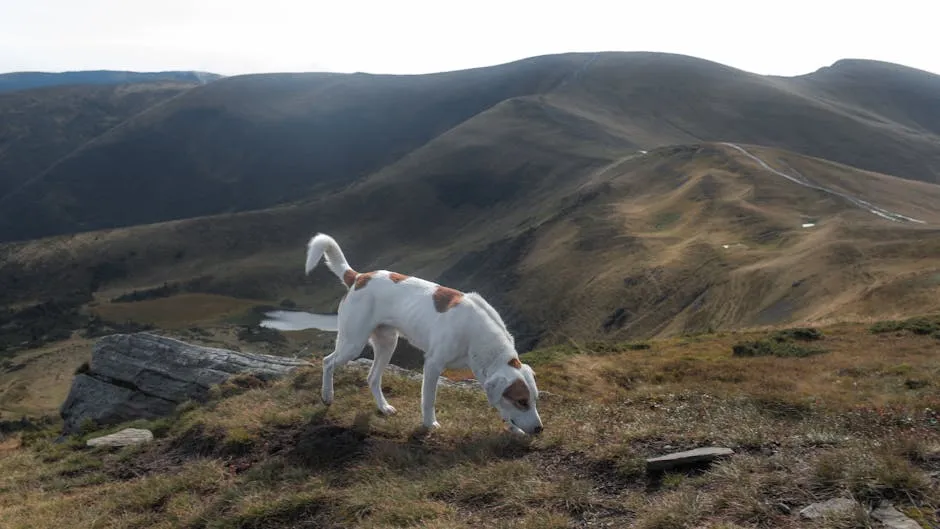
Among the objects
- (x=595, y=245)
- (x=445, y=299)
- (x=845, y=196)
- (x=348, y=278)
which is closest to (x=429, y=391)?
(x=445, y=299)

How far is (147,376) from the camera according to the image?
18469mm

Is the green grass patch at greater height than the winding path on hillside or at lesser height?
lesser

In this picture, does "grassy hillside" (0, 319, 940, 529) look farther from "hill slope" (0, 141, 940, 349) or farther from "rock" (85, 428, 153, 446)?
"hill slope" (0, 141, 940, 349)

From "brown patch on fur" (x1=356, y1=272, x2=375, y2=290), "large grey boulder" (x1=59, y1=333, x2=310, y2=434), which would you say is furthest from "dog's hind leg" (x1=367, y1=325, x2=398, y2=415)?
"large grey boulder" (x1=59, y1=333, x2=310, y2=434)

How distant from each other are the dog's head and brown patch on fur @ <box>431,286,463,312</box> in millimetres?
1236

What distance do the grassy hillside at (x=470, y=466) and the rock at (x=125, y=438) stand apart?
0.69 ft

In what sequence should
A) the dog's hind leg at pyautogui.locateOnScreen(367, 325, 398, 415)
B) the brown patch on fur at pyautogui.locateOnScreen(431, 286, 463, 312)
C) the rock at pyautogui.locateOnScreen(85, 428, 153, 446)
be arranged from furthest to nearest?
1. the rock at pyautogui.locateOnScreen(85, 428, 153, 446)
2. the dog's hind leg at pyautogui.locateOnScreen(367, 325, 398, 415)
3. the brown patch on fur at pyautogui.locateOnScreen(431, 286, 463, 312)

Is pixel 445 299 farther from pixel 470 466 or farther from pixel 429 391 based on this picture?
pixel 470 466

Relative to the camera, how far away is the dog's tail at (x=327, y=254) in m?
10.7

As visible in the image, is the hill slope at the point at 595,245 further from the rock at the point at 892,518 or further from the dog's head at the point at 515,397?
the rock at the point at 892,518

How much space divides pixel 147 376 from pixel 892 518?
1770 centimetres

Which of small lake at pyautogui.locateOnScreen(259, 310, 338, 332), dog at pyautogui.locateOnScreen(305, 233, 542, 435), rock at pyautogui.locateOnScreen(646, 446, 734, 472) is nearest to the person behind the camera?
rock at pyautogui.locateOnScreen(646, 446, 734, 472)

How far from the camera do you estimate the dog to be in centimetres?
928

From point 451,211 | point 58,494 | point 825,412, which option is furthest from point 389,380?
point 451,211
